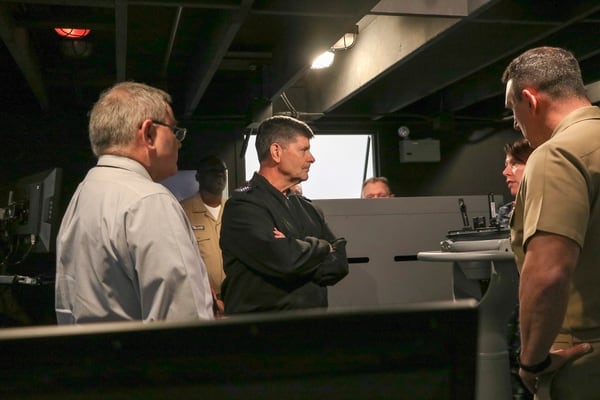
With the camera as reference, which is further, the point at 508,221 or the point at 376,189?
the point at 376,189

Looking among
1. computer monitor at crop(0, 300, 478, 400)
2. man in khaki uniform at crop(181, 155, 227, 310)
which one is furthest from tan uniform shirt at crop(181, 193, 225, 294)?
computer monitor at crop(0, 300, 478, 400)

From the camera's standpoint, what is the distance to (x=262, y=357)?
1.75 ft

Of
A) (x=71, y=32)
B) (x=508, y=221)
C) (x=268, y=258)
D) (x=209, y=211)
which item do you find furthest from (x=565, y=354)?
(x=71, y=32)

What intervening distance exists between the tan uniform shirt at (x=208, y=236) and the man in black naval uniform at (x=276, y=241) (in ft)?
4.98

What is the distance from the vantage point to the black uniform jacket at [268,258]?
2127 mm

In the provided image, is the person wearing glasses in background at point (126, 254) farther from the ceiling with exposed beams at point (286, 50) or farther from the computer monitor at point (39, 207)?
the computer monitor at point (39, 207)

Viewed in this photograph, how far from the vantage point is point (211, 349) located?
0.52m

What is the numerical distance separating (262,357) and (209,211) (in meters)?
3.71

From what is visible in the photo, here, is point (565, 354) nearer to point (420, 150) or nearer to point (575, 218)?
point (575, 218)

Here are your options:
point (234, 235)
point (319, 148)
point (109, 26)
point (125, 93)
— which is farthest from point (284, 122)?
point (319, 148)

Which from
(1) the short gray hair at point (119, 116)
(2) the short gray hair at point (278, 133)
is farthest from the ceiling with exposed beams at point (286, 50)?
(1) the short gray hair at point (119, 116)

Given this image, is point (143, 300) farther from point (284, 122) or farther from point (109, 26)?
point (109, 26)

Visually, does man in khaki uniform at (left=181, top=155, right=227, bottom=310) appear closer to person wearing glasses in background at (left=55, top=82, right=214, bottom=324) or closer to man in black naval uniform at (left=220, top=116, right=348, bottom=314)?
man in black naval uniform at (left=220, top=116, right=348, bottom=314)

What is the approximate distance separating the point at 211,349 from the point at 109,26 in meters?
4.03
